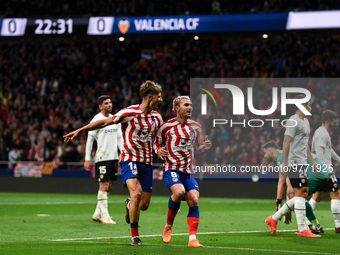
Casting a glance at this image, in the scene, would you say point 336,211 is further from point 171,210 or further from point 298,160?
point 171,210

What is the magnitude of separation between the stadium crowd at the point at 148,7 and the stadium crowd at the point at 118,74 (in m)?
1.80

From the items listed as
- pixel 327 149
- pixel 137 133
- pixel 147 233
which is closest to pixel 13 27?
pixel 147 233

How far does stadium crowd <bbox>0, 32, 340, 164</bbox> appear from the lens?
73.4ft

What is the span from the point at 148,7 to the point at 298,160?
18.2 m

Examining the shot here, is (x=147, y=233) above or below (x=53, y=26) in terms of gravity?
below

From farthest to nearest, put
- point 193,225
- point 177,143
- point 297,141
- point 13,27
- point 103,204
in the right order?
point 13,27 → point 103,204 → point 297,141 → point 177,143 → point 193,225

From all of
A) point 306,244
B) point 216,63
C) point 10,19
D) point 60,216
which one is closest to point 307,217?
point 306,244

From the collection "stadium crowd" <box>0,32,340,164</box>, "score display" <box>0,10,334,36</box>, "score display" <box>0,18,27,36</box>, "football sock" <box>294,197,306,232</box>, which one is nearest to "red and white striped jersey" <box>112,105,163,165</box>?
"football sock" <box>294,197,306,232</box>

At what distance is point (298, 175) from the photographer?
879 centimetres

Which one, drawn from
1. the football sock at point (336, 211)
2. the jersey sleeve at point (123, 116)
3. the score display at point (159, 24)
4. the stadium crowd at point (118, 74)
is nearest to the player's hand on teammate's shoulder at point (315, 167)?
the football sock at point (336, 211)

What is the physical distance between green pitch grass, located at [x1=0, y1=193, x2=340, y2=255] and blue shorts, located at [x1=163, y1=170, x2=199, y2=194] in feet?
2.63

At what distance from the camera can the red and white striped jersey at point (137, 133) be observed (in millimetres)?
7887

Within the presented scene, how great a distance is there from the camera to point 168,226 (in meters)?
8.02

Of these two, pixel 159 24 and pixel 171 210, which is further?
pixel 159 24
